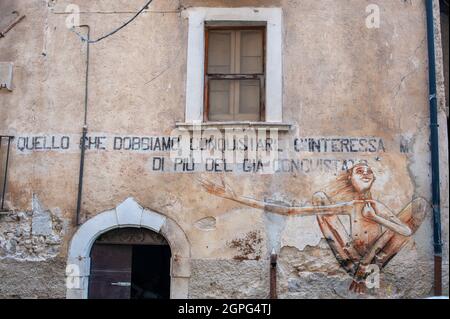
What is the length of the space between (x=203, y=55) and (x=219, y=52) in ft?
0.81

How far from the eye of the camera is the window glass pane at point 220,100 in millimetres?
6965

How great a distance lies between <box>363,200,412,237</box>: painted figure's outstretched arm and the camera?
6.51 meters

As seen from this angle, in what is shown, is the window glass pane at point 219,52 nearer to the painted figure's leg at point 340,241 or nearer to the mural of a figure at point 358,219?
the mural of a figure at point 358,219

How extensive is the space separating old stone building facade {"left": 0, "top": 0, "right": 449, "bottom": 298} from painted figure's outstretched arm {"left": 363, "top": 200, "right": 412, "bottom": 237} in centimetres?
2

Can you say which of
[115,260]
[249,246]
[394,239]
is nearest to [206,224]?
[249,246]

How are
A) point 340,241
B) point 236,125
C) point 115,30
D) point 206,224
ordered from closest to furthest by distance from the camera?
point 340,241, point 206,224, point 236,125, point 115,30

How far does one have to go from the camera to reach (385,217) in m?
6.54

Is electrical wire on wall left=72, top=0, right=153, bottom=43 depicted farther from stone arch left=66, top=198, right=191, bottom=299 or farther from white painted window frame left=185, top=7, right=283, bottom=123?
stone arch left=66, top=198, right=191, bottom=299

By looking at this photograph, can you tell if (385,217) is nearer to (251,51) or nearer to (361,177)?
(361,177)

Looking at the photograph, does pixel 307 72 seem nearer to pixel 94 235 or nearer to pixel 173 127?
pixel 173 127

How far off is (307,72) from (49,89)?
312 centimetres

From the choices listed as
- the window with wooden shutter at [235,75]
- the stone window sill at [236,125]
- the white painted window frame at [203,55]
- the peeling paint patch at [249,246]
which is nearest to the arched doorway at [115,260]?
the peeling paint patch at [249,246]

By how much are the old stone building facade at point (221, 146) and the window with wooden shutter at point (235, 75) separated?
2 centimetres

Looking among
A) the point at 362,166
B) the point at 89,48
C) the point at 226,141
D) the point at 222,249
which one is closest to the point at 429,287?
the point at 362,166
